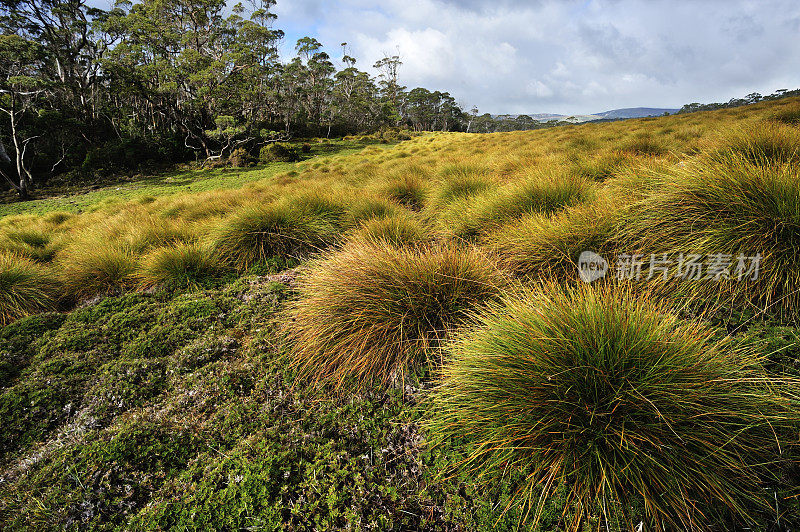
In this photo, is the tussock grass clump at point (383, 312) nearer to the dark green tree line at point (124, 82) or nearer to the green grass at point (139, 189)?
the green grass at point (139, 189)

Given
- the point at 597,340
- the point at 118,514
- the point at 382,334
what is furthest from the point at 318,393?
the point at 597,340

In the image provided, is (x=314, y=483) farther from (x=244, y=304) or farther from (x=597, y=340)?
(x=244, y=304)

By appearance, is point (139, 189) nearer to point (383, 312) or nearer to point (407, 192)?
point (407, 192)

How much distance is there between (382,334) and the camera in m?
2.66

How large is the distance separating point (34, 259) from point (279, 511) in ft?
25.8

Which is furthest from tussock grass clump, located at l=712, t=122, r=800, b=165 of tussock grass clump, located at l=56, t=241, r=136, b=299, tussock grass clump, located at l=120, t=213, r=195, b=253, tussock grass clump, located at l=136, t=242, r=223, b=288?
tussock grass clump, located at l=120, t=213, r=195, b=253

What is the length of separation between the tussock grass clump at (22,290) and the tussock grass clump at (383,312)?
3.92 m

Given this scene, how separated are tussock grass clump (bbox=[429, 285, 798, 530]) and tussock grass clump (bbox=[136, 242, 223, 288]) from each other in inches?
164

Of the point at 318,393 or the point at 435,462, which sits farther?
the point at 318,393

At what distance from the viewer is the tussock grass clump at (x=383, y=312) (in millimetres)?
2598

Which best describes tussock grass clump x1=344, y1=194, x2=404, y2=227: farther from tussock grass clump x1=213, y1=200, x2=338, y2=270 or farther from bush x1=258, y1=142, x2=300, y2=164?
bush x1=258, y1=142, x2=300, y2=164

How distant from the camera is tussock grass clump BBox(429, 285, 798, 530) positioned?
4.64 feet

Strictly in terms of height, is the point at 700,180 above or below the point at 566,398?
above

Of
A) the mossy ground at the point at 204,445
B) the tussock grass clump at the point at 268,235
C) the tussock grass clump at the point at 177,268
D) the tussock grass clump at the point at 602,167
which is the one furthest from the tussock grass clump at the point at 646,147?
the tussock grass clump at the point at 177,268
